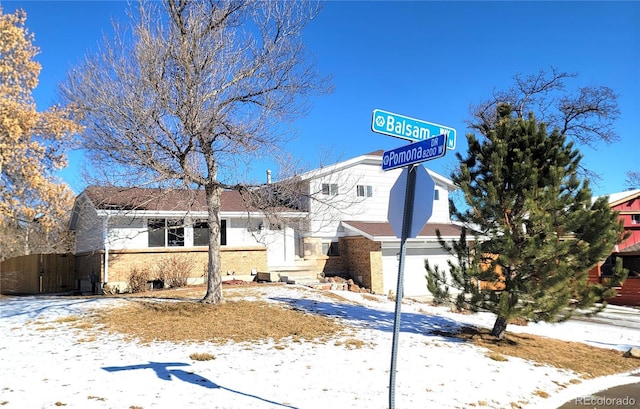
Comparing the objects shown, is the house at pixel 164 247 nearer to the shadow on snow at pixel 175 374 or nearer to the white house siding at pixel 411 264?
the white house siding at pixel 411 264

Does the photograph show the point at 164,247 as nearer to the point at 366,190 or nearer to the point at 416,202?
the point at 366,190

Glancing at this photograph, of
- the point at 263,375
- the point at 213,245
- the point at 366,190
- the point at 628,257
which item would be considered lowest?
the point at 263,375

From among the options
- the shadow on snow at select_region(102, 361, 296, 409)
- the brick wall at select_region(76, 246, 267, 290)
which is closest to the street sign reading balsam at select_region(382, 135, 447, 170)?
the shadow on snow at select_region(102, 361, 296, 409)

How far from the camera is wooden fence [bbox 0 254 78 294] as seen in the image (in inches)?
875

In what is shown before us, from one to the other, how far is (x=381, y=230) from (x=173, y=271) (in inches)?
396

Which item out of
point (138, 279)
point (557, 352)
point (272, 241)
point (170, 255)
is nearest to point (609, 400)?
point (557, 352)

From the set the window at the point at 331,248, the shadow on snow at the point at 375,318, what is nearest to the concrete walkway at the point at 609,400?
the shadow on snow at the point at 375,318

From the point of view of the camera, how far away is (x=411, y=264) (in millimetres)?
23500

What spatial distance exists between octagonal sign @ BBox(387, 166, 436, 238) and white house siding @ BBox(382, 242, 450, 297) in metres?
17.3

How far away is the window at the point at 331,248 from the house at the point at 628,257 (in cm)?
1196

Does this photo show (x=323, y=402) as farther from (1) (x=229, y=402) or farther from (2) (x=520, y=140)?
(2) (x=520, y=140)

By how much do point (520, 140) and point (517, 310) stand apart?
361cm

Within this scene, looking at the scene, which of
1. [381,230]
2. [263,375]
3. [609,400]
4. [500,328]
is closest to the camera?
→ [263,375]

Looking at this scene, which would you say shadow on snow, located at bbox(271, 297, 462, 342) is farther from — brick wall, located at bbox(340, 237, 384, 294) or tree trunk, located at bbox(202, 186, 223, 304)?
brick wall, located at bbox(340, 237, 384, 294)
